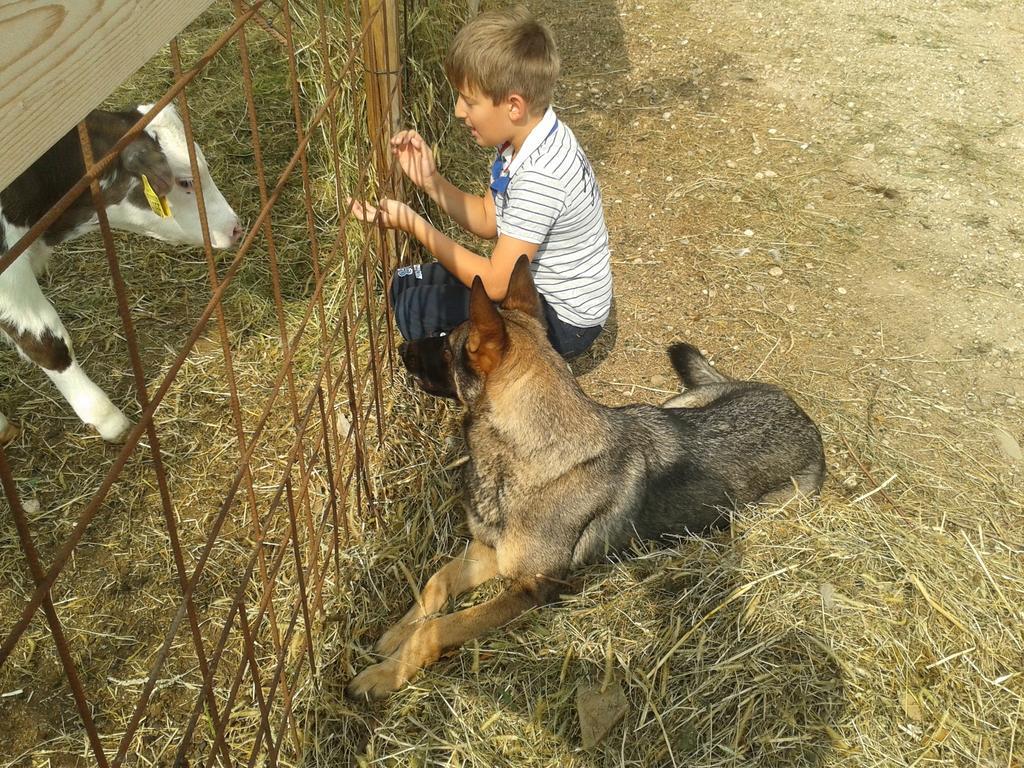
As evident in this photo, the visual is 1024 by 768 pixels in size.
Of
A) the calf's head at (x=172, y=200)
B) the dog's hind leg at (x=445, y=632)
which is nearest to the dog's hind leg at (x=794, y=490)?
the dog's hind leg at (x=445, y=632)

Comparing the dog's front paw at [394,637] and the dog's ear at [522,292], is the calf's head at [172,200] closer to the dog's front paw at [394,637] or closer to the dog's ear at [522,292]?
the dog's ear at [522,292]

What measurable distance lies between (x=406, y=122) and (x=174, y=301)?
174cm

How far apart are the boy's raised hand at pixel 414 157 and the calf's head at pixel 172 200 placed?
919mm

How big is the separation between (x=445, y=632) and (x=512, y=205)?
74.0 inches

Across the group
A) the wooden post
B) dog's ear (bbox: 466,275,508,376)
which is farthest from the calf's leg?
dog's ear (bbox: 466,275,508,376)

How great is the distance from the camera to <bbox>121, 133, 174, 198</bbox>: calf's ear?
11.6 ft

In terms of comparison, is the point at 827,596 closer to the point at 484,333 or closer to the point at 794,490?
the point at 794,490

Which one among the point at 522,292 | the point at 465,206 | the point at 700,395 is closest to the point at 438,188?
the point at 465,206

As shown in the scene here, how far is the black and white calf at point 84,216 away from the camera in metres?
3.58

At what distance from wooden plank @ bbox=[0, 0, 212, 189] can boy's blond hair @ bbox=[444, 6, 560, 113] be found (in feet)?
7.56

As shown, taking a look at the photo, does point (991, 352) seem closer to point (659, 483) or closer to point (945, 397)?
→ point (945, 397)

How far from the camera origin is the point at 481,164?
19.0 feet

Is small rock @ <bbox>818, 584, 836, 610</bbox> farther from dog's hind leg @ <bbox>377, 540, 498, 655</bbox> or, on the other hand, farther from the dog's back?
dog's hind leg @ <bbox>377, 540, 498, 655</bbox>

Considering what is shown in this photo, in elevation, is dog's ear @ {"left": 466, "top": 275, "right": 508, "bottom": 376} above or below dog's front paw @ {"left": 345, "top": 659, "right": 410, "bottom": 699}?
above
